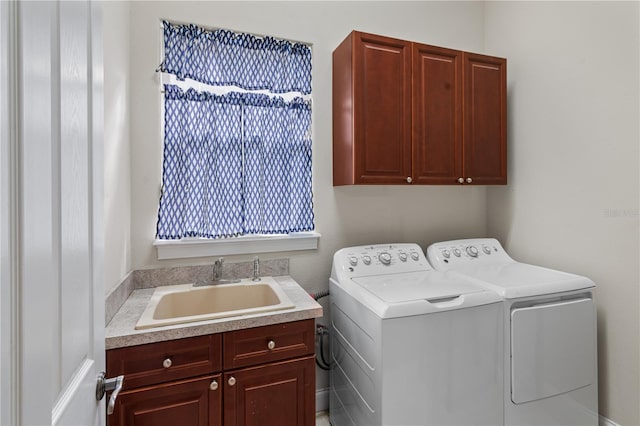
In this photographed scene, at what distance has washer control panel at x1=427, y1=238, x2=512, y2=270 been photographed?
81.4 inches

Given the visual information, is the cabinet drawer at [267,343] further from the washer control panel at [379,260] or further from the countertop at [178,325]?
the washer control panel at [379,260]

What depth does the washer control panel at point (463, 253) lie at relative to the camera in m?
2.07

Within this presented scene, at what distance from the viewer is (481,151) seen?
213 centimetres

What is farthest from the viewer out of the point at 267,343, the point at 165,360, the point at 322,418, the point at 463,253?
the point at 463,253

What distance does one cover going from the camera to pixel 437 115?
200cm

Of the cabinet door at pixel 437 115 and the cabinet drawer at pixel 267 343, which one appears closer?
the cabinet drawer at pixel 267 343

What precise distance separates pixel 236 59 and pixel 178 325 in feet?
5.01

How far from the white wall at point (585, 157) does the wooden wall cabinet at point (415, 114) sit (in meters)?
0.21

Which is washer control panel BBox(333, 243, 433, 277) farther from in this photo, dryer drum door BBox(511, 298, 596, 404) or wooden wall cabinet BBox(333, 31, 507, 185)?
dryer drum door BBox(511, 298, 596, 404)

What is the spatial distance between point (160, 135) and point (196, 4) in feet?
2.63

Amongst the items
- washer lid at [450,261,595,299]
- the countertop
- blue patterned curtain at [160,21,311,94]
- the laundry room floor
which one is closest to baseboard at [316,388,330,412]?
the laundry room floor

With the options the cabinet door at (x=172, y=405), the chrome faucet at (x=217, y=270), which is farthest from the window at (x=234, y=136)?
the cabinet door at (x=172, y=405)

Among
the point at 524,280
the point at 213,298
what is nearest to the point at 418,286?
the point at 524,280

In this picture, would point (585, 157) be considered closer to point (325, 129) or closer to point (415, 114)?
point (415, 114)
